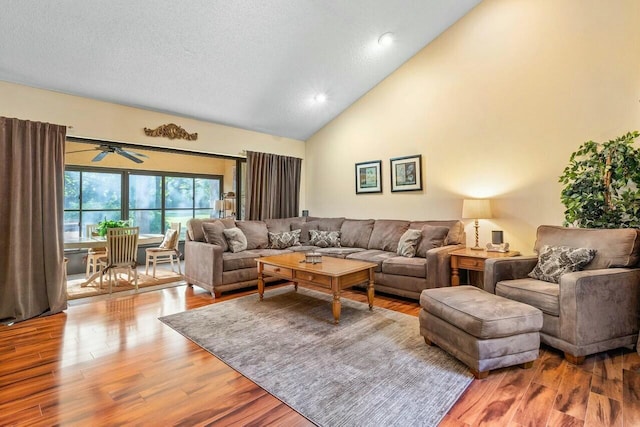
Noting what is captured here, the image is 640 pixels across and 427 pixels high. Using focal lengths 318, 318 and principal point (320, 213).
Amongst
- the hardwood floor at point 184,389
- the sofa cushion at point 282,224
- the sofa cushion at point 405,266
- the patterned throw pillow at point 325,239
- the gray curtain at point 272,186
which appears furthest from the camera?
the gray curtain at point 272,186

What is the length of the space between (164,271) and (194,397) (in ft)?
14.6

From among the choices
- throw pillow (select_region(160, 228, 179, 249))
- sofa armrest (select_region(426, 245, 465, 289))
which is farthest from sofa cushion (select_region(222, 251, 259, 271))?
sofa armrest (select_region(426, 245, 465, 289))

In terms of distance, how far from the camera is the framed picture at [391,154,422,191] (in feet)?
15.4

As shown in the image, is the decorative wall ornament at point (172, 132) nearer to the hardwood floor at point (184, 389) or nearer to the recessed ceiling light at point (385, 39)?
the hardwood floor at point (184, 389)

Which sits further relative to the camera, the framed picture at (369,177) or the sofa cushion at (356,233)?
the framed picture at (369,177)

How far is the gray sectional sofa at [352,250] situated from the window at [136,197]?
9.45 feet

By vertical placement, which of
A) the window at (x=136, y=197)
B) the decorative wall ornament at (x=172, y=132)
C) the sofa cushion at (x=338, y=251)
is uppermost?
the decorative wall ornament at (x=172, y=132)

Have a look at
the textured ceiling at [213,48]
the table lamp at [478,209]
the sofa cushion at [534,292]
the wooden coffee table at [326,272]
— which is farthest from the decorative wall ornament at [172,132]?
the sofa cushion at [534,292]

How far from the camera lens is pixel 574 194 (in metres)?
3.03

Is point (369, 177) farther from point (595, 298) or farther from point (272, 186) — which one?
point (595, 298)

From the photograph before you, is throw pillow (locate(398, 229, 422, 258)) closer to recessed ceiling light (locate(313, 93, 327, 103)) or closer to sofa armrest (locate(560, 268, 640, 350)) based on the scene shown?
sofa armrest (locate(560, 268, 640, 350))

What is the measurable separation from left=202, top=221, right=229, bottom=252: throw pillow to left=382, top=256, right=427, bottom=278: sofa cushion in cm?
222

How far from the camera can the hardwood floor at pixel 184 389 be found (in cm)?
172

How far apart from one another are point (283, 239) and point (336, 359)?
9.53 feet
